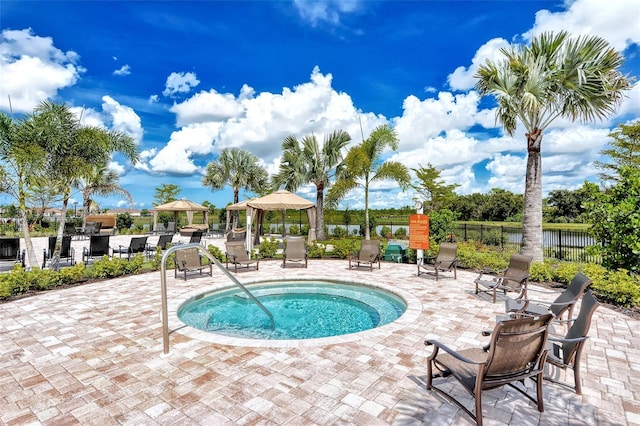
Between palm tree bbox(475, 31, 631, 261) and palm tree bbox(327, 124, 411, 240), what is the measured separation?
740cm

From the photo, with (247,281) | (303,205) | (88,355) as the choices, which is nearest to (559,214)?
(303,205)

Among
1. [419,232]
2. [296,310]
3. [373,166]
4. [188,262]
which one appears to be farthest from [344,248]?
[373,166]

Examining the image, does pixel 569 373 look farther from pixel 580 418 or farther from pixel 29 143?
pixel 29 143

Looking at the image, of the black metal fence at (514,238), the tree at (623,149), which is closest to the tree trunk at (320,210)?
the black metal fence at (514,238)

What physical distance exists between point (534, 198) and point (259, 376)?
9.75 metres

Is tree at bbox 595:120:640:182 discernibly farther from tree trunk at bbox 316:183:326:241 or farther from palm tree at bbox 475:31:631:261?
tree trunk at bbox 316:183:326:241

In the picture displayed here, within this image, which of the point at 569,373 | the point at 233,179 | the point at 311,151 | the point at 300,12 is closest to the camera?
the point at 569,373

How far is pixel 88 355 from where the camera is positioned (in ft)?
12.7

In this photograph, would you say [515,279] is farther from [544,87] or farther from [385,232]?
[385,232]

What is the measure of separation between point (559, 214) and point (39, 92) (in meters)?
49.6

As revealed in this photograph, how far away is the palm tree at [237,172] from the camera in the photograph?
77.7 feet

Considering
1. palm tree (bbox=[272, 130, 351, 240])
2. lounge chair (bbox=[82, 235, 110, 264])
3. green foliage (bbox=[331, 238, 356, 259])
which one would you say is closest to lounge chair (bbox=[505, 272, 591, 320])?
green foliage (bbox=[331, 238, 356, 259])

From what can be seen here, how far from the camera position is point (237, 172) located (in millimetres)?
23656

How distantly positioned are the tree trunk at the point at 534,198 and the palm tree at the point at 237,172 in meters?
18.3
